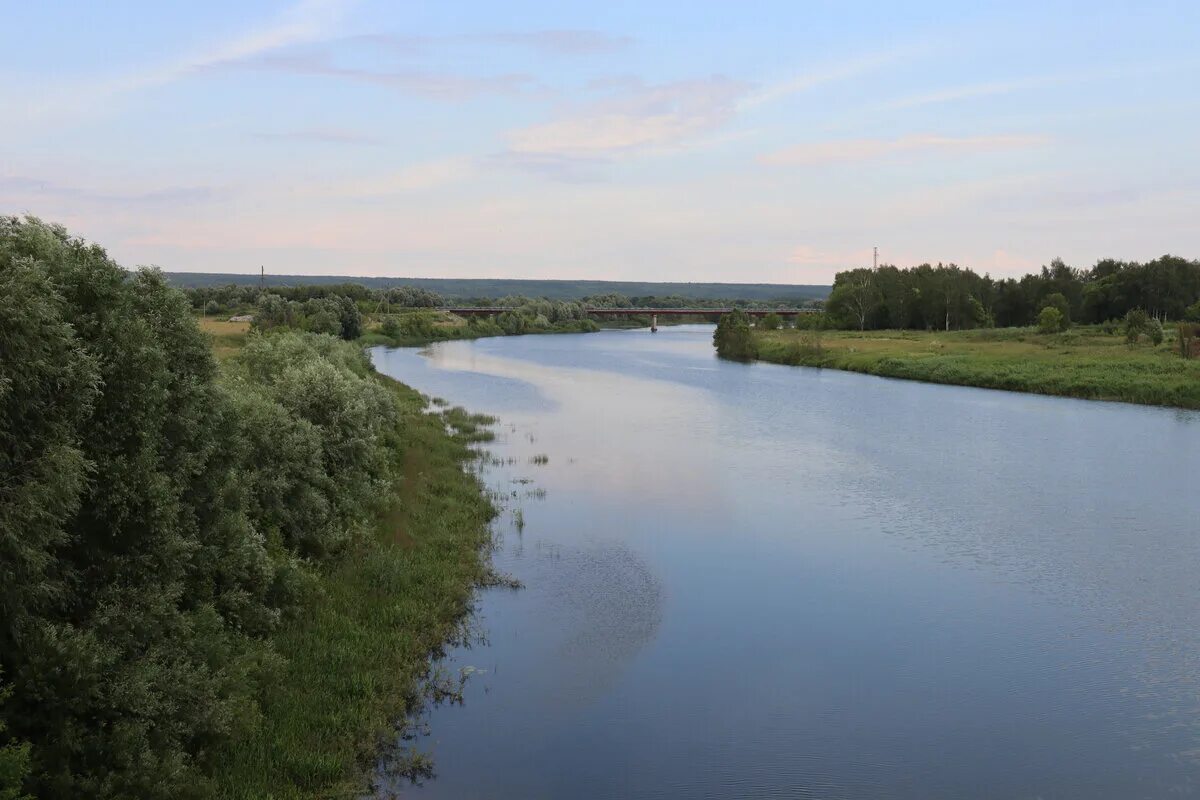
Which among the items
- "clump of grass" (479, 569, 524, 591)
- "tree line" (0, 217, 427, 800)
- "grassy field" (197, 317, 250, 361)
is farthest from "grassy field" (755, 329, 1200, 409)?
"tree line" (0, 217, 427, 800)

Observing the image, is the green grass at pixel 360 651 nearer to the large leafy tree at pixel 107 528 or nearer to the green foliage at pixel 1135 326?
the large leafy tree at pixel 107 528

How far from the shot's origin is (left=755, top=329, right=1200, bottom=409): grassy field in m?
48.3

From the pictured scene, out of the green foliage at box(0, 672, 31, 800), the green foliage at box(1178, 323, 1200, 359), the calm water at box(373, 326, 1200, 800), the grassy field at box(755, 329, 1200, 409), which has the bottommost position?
the calm water at box(373, 326, 1200, 800)

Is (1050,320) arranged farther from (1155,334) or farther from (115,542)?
(115,542)

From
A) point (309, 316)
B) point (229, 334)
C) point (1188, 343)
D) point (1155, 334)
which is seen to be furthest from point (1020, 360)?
point (309, 316)

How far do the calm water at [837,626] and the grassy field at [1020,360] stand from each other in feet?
50.2

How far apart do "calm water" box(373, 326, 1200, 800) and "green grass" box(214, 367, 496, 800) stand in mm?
814

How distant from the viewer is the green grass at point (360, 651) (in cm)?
1068

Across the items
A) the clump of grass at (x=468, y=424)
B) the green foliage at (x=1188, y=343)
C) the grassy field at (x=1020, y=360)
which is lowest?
the clump of grass at (x=468, y=424)

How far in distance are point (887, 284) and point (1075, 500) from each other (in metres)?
81.0

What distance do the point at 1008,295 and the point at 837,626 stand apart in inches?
3586

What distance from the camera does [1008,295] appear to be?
319ft

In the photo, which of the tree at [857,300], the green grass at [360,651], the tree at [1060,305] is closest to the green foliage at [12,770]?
the green grass at [360,651]

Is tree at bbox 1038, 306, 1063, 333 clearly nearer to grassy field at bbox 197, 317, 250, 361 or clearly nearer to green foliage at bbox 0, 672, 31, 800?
grassy field at bbox 197, 317, 250, 361
